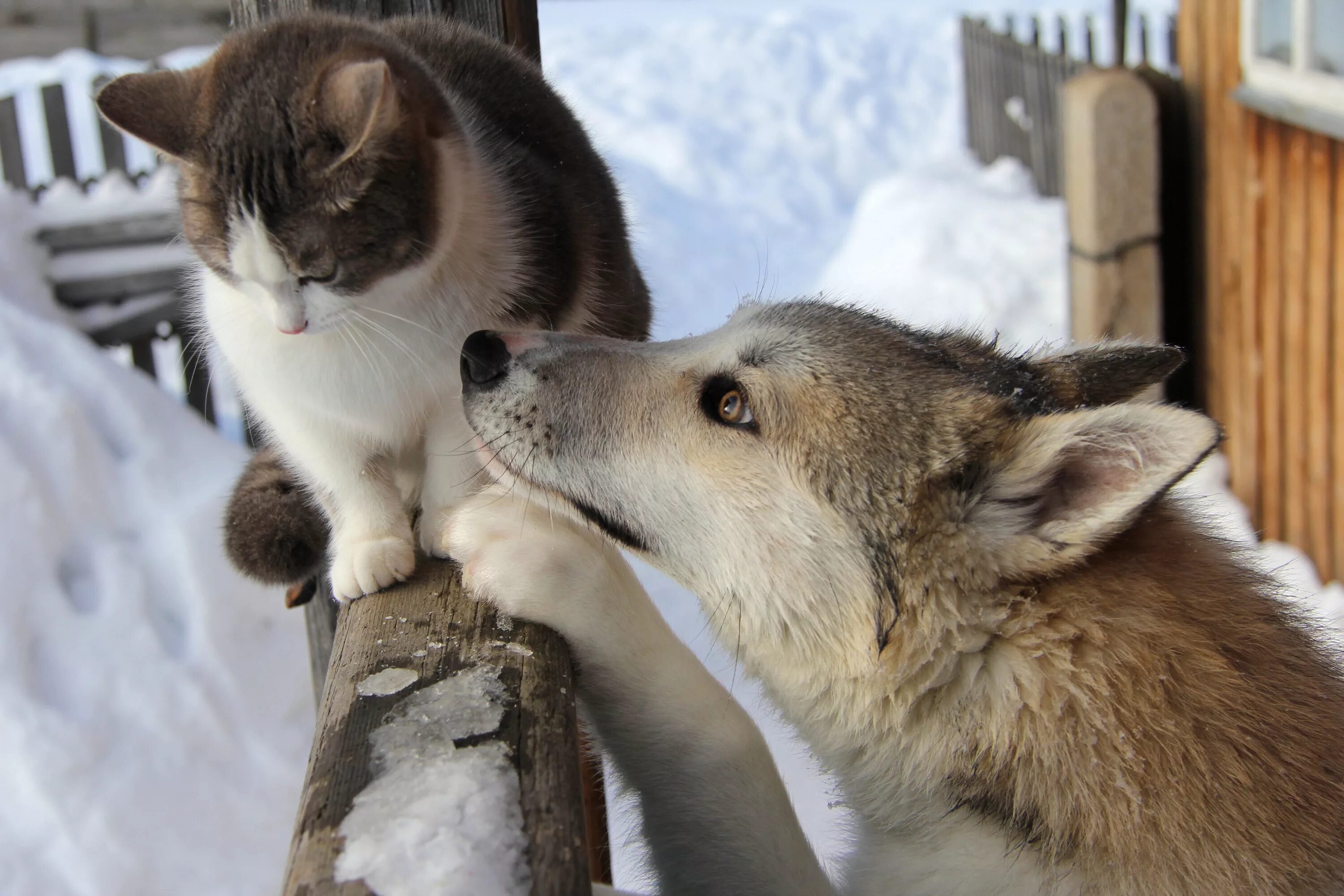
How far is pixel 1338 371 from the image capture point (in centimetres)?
550

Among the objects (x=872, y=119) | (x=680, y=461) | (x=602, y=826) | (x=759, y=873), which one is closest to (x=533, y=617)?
(x=680, y=461)

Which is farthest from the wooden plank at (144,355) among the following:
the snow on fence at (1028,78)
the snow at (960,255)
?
the snow on fence at (1028,78)

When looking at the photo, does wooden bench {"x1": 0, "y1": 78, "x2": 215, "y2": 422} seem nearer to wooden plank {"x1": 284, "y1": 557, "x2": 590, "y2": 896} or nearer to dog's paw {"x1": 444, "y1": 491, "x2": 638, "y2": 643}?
dog's paw {"x1": 444, "y1": 491, "x2": 638, "y2": 643}

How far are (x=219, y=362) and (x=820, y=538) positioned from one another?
1.42 m

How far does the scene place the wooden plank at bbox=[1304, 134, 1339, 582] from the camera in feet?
17.8

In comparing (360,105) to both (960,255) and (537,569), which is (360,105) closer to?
(537,569)

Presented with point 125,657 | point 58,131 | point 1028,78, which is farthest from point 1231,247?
point 58,131

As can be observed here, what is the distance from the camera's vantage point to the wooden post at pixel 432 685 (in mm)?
1204

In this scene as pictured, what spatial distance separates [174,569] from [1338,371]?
17.8 feet

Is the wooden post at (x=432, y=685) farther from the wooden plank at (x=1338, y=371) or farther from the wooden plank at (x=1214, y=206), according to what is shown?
the wooden plank at (x=1214, y=206)

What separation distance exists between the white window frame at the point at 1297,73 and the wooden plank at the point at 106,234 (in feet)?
19.1

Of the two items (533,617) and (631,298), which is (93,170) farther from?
(533,617)

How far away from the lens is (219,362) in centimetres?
256

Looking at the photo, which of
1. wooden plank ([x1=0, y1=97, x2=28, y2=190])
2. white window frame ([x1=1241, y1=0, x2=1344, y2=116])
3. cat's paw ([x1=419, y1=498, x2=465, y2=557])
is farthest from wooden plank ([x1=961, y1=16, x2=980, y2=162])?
cat's paw ([x1=419, y1=498, x2=465, y2=557])
